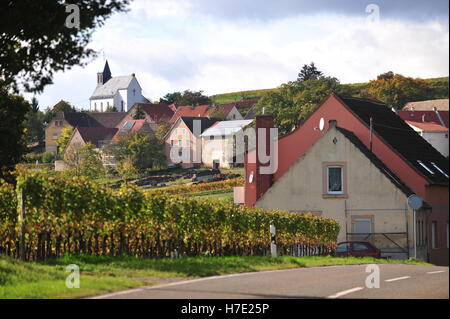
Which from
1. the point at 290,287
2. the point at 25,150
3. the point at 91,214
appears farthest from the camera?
the point at 25,150

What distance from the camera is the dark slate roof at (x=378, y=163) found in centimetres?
4781

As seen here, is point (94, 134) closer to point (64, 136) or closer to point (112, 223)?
point (64, 136)

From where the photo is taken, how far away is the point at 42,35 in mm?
20688

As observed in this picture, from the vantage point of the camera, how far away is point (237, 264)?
21.3m

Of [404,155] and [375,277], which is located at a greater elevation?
[404,155]

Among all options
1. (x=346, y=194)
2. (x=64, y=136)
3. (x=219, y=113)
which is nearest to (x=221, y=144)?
(x=219, y=113)

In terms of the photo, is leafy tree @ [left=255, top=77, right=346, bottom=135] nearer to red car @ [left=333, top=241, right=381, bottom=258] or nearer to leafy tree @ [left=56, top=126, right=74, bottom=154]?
leafy tree @ [left=56, top=126, right=74, bottom=154]

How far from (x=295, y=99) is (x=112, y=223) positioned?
9697 cm

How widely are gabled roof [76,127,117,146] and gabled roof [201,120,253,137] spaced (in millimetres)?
25658

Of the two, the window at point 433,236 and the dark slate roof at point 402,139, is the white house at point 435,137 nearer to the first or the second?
the dark slate roof at point 402,139
